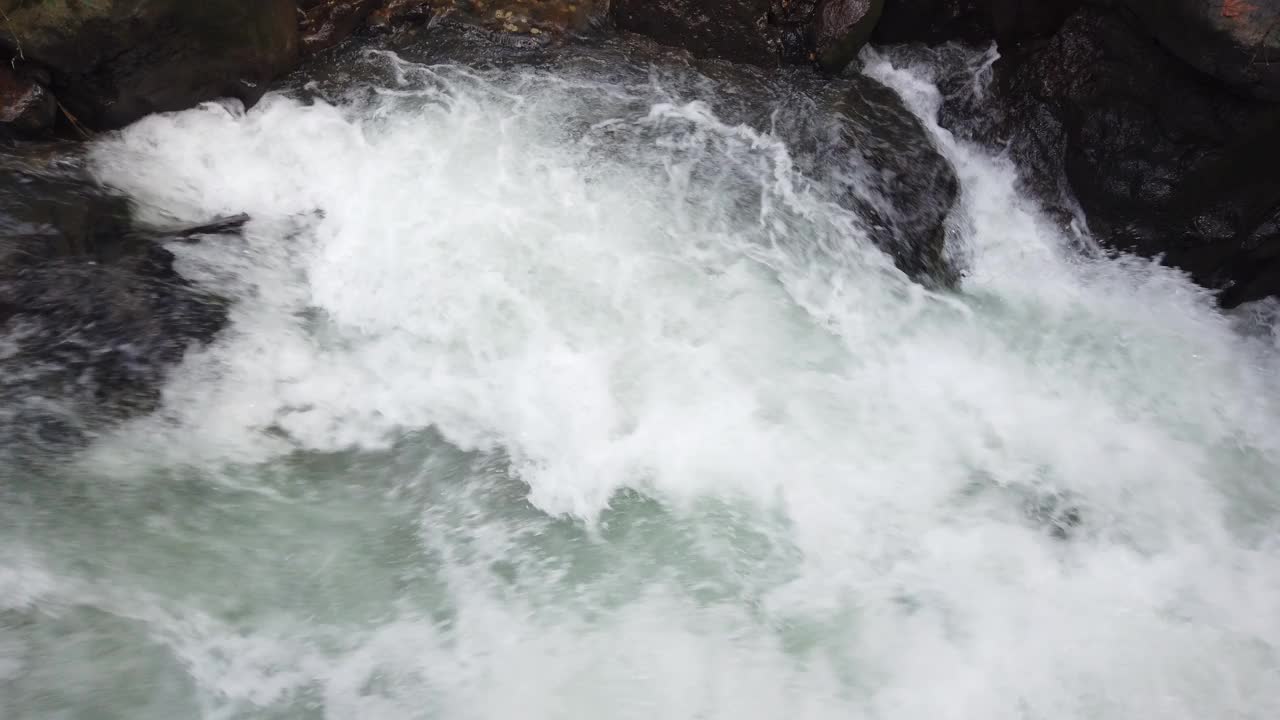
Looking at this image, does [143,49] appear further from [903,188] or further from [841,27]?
[903,188]

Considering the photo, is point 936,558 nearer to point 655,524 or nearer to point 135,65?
point 655,524

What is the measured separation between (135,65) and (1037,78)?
5.78 meters

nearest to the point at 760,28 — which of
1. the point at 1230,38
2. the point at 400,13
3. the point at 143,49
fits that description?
the point at 400,13

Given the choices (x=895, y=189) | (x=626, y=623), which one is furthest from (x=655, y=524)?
(x=895, y=189)

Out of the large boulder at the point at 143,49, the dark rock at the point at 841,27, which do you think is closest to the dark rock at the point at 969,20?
the dark rock at the point at 841,27

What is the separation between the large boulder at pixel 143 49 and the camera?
→ 4.16 meters

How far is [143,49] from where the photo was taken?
4430 mm

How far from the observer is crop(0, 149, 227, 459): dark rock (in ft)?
11.4

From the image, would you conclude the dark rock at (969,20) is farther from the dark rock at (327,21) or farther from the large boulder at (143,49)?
the large boulder at (143,49)

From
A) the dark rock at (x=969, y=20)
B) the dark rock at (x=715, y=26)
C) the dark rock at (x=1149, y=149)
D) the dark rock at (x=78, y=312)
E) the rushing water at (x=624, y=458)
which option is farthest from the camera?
the dark rock at (x=715, y=26)

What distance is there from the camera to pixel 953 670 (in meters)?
3.39

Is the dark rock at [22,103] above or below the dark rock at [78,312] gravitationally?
above

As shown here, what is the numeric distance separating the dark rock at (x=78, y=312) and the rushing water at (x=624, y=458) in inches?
6.1

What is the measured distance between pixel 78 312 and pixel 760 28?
460cm
